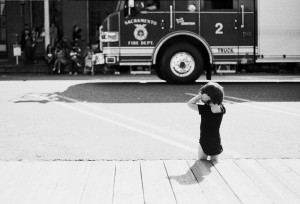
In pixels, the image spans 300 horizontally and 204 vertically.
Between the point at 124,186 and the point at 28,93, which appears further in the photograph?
the point at 28,93

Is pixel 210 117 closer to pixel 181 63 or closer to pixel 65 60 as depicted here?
pixel 181 63

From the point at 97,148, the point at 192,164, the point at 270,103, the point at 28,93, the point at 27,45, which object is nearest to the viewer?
the point at 192,164

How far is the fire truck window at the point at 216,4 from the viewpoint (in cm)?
1426

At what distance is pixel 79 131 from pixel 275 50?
25.4 ft

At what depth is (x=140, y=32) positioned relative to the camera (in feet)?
46.6

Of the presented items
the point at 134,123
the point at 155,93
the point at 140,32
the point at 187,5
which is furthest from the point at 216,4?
the point at 134,123

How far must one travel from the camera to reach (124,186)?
482 centimetres

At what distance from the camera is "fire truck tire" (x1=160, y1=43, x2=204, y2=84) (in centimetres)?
1401

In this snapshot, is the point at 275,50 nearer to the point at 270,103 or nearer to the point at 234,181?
the point at 270,103

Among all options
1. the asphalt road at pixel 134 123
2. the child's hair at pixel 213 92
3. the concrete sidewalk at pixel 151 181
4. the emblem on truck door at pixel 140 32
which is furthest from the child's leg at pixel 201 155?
the emblem on truck door at pixel 140 32

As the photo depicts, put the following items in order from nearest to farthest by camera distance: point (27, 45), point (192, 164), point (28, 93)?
point (192, 164)
point (28, 93)
point (27, 45)

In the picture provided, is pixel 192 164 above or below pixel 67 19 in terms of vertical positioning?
below

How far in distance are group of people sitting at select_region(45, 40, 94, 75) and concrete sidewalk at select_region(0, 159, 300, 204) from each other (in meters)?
14.7

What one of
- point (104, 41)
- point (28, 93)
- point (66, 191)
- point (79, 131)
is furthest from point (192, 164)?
point (104, 41)
